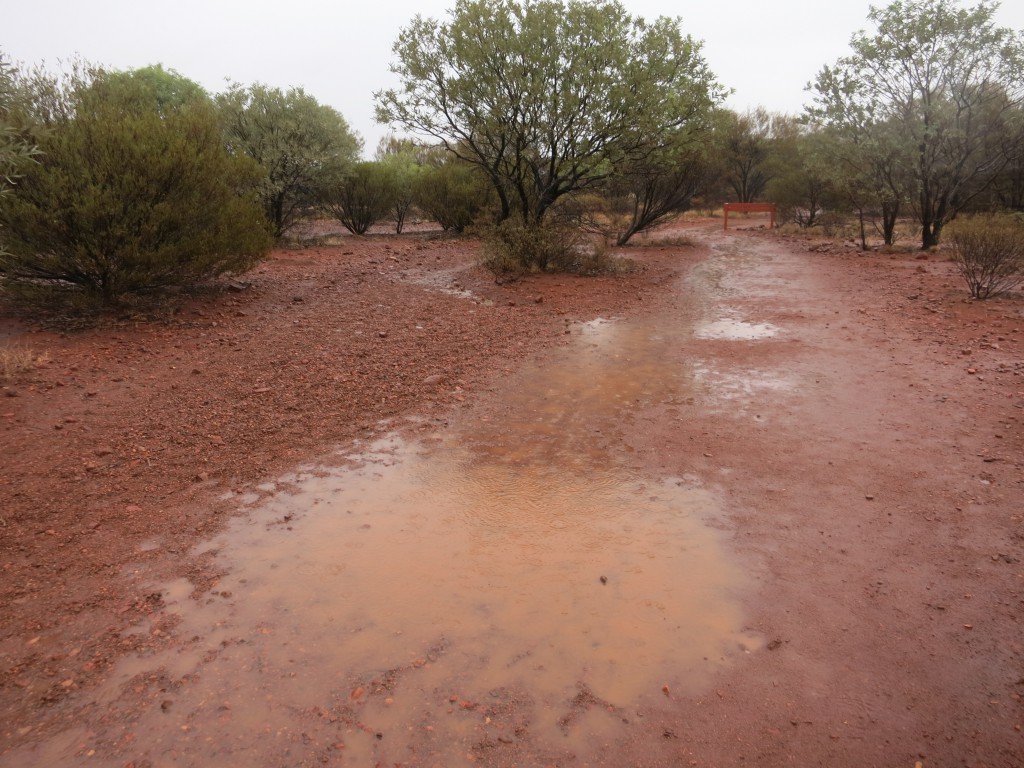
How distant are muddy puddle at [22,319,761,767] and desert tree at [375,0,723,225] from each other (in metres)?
10.2

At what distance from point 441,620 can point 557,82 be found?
494 inches

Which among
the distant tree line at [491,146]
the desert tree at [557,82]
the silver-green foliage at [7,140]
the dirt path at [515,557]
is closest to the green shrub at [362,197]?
the distant tree line at [491,146]

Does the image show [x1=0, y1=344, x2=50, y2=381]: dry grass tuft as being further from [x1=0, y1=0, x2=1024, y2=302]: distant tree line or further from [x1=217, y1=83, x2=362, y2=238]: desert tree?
[x1=217, y1=83, x2=362, y2=238]: desert tree

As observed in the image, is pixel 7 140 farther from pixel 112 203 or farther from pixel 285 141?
pixel 285 141

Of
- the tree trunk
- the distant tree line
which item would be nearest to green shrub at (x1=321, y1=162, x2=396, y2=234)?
the distant tree line

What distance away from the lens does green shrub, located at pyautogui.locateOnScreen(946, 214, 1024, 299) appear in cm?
1024

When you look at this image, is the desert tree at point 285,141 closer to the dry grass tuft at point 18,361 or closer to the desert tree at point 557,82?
the desert tree at point 557,82

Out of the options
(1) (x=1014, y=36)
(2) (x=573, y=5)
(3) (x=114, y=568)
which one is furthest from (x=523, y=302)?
(1) (x=1014, y=36)

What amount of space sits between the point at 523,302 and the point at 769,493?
7.25 meters

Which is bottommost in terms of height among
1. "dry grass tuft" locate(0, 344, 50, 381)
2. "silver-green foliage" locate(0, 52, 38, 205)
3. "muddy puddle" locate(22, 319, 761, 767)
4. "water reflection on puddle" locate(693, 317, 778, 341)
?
"muddy puddle" locate(22, 319, 761, 767)

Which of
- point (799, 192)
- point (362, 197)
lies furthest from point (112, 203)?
point (799, 192)

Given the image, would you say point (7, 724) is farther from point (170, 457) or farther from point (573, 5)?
point (573, 5)

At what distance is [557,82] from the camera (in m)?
13.3

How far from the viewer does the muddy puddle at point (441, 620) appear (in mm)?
2637
